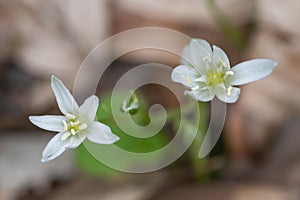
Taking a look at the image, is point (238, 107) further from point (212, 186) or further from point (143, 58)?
point (143, 58)

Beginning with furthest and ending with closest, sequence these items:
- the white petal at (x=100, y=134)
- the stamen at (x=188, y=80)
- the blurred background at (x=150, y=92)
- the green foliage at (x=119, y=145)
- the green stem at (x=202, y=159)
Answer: the blurred background at (x=150, y=92) → the green stem at (x=202, y=159) → the green foliage at (x=119, y=145) → the stamen at (x=188, y=80) → the white petal at (x=100, y=134)

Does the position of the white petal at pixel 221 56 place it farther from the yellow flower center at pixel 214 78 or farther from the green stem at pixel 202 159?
the green stem at pixel 202 159

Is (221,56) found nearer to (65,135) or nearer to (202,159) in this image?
(65,135)

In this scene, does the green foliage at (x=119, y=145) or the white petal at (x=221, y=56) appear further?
the green foliage at (x=119, y=145)

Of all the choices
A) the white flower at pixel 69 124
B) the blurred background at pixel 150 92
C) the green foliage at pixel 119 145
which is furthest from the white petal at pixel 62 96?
the blurred background at pixel 150 92

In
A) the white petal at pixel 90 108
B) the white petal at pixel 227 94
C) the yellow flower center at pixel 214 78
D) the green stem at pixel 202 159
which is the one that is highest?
the green stem at pixel 202 159

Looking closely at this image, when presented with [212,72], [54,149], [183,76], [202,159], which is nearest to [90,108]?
[54,149]

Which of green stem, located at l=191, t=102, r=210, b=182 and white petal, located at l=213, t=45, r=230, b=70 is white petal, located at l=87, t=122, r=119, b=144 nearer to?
white petal, located at l=213, t=45, r=230, b=70
